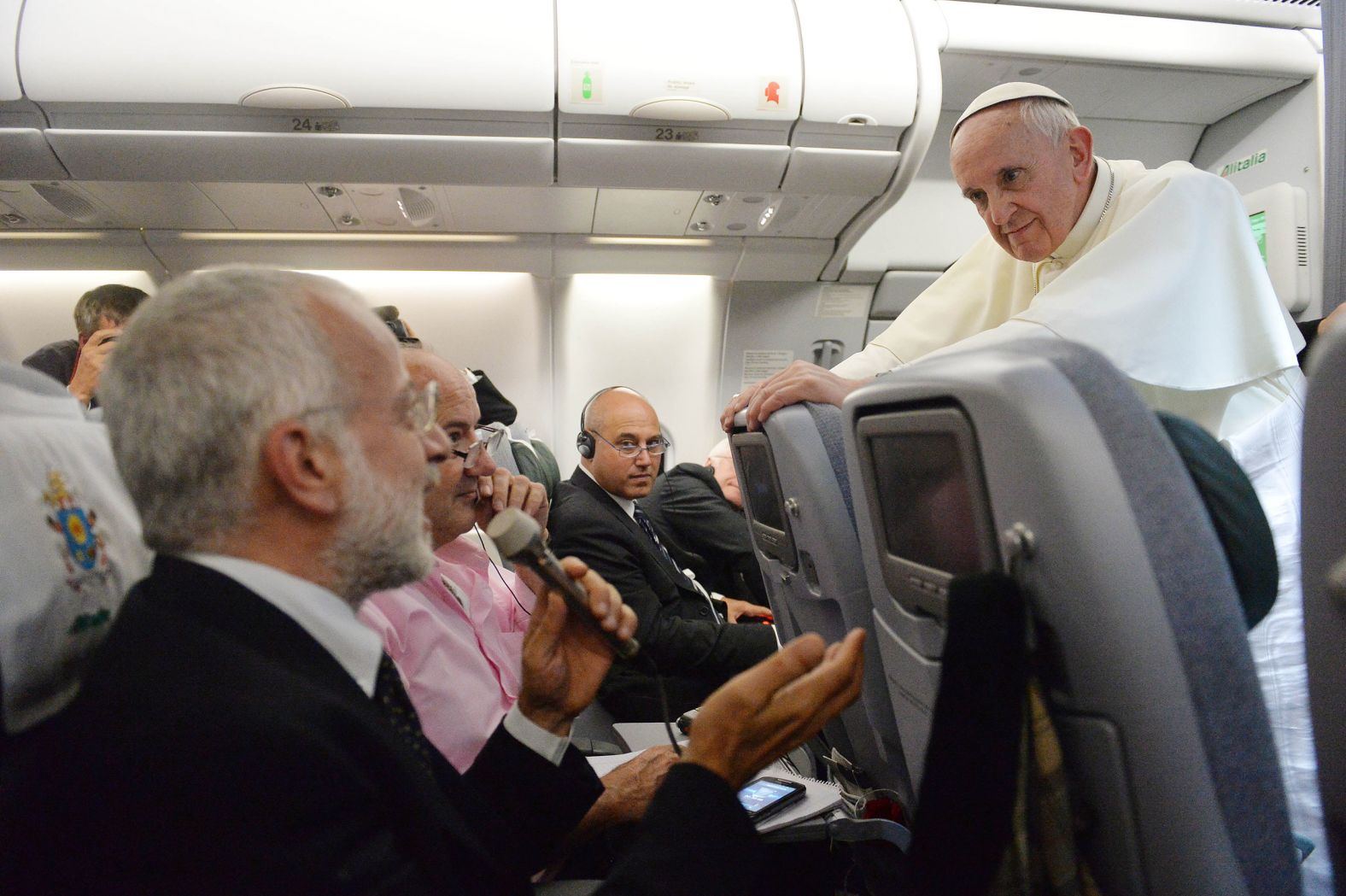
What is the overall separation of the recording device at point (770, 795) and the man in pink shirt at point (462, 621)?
0.74 ft

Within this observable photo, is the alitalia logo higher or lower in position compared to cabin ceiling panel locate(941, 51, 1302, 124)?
lower

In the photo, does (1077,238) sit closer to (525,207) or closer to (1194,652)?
(1194,652)

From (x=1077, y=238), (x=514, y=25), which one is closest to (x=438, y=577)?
(x=1077, y=238)

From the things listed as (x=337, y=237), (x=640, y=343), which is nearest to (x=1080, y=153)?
(x=640, y=343)

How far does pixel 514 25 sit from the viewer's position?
119 inches

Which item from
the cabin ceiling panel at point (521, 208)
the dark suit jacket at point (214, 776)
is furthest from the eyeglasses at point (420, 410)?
the cabin ceiling panel at point (521, 208)

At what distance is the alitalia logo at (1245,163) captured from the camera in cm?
421

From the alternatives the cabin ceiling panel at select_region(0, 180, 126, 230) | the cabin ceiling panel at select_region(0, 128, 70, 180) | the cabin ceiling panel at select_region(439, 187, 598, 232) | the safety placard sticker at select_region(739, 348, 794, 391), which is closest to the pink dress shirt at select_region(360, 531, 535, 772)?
the cabin ceiling panel at select_region(439, 187, 598, 232)

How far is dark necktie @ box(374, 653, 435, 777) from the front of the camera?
1028mm

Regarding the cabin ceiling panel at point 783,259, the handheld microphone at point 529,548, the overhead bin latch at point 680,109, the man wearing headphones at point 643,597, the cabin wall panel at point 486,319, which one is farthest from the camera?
the cabin wall panel at point 486,319

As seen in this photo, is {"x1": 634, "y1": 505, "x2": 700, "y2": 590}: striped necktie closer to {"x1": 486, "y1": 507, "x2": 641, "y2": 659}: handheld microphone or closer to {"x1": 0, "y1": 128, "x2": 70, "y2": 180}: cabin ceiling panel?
{"x1": 486, "y1": 507, "x2": 641, "y2": 659}: handheld microphone

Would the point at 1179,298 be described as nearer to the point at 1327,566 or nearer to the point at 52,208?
the point at 1327,566

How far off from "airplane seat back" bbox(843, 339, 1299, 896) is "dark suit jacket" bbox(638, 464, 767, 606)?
2836 mm

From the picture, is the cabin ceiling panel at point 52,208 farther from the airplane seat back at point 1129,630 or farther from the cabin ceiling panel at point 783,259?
the airplane seat back at point 1129,630
